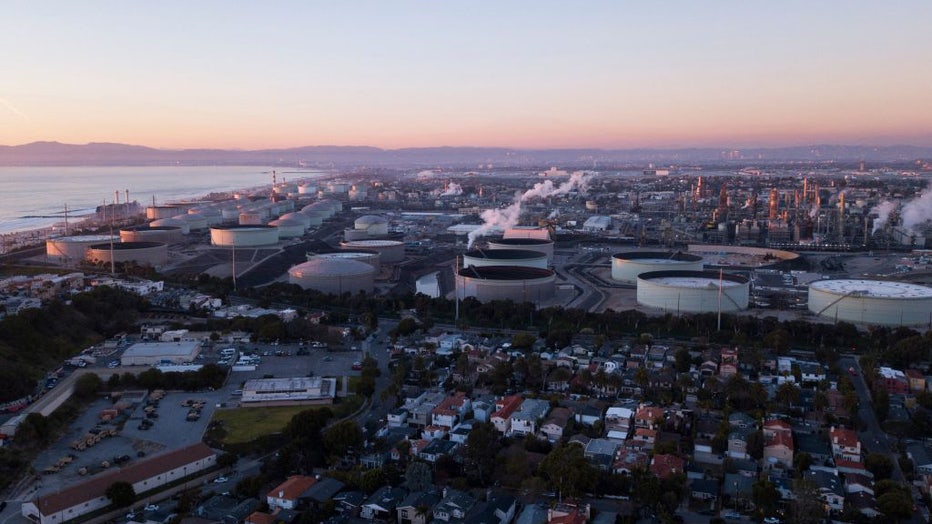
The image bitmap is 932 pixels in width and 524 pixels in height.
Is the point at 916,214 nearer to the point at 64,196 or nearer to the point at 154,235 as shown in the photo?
the point at 154,235

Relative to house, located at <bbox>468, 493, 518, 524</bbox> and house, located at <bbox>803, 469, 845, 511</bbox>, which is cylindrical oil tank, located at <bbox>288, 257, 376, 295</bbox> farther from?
house, located at <bbox>803, 469, 845, 511</bbox>

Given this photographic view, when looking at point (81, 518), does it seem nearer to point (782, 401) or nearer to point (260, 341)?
point (260, 341)

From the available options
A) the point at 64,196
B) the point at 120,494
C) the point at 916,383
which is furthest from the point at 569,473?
the point at 64,196

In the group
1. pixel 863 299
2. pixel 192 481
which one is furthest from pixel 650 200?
pixel 192 481

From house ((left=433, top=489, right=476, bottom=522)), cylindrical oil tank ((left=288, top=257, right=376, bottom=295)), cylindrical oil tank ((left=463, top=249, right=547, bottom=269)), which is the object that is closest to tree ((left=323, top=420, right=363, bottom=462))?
house ((left=433, top=489, right=476, bottom=522))

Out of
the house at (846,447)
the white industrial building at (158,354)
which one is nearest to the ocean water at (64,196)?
the white industrial building at (158,354)

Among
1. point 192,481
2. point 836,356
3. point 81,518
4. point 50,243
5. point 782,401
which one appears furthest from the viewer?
point 50,243

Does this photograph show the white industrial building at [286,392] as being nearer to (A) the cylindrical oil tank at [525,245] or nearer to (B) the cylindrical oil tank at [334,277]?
(B) the cylindrical oil tank at [334,277]
